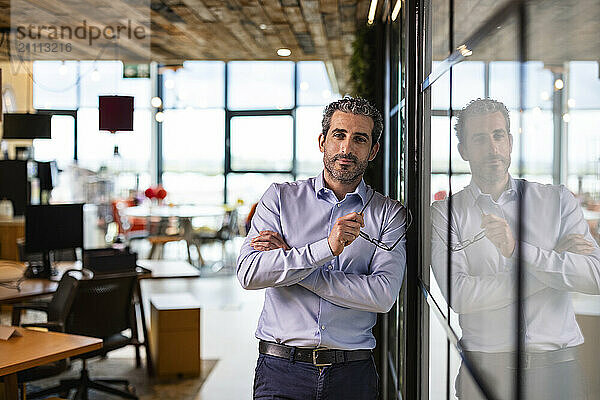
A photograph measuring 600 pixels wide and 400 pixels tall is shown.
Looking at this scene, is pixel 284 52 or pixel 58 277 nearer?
pixel 58 277

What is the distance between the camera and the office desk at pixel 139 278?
4570mm

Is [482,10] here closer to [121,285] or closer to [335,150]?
[335,150]

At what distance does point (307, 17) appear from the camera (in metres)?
5.21

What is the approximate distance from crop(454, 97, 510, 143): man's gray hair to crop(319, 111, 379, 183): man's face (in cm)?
79

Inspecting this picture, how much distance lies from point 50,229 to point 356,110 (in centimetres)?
333

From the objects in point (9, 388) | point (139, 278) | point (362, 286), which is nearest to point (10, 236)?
point (139, 278)

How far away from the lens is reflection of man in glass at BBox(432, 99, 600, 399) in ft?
3.22

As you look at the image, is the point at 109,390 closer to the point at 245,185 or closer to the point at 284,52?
the point at 284,52

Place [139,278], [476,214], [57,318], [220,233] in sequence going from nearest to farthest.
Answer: [476,214] → [57,318] → [139,278] → [220,233]

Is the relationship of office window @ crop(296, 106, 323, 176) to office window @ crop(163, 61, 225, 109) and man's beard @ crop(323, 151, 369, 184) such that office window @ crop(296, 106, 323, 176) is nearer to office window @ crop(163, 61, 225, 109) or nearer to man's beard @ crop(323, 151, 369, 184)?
office window @ crop(163, 61, 225, 109)

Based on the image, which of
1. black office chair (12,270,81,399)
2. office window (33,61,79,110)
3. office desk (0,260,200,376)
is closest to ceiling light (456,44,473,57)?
black office chair (12,270,81,399)

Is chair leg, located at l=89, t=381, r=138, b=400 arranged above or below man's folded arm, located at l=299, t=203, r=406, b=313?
below

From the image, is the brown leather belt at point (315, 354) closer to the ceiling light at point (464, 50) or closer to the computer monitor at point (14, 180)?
the ceiling light at point (464, 50)

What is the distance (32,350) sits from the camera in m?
3.25
